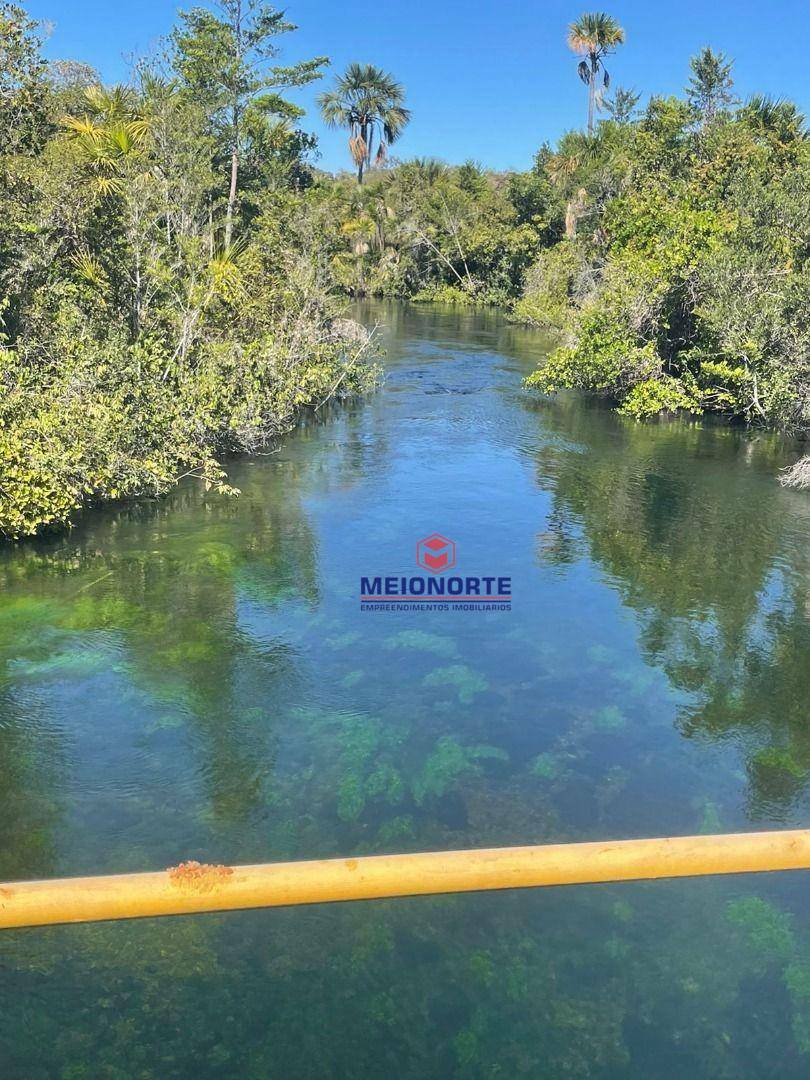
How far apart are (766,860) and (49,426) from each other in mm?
10355

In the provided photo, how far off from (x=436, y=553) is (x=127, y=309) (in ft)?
26.4

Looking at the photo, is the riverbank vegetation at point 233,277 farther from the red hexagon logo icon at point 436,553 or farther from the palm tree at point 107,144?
the red hexagon logo icon at point 436,553

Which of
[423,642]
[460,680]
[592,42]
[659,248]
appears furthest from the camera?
[592,42]

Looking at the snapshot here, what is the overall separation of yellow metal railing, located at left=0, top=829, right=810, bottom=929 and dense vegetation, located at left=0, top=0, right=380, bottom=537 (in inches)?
305

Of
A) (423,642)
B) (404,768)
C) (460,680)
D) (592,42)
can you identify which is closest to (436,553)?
(423,642)

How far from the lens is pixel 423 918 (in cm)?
627

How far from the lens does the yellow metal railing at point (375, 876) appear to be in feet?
15.9

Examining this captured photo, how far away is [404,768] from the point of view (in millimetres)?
7984

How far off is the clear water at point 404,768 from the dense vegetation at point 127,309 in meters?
1.31

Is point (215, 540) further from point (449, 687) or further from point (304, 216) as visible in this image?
point (304, 216)

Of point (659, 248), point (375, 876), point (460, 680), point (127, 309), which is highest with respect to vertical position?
point (659, 248)

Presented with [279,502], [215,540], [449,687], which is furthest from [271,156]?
[449,687]

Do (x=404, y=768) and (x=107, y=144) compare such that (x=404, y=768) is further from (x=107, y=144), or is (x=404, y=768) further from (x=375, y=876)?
(x=107, y=144)

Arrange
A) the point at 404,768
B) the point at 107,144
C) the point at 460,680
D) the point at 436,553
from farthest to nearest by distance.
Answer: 1. the point at 107,144
2. the point at 436,553
3. the point at 460,680
4. the point at 404,768
